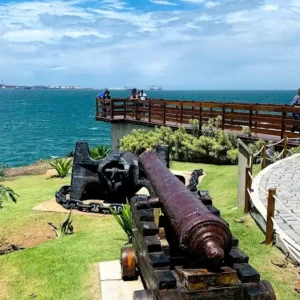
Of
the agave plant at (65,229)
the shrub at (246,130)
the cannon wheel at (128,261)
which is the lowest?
the agave plant at (65,229)

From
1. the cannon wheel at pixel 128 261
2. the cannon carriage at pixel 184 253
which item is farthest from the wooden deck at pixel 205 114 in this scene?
the cannon carriage at pixel 184 253

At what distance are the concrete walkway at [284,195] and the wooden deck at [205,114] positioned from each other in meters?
2.27

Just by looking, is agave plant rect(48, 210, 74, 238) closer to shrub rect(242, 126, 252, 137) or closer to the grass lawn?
the grass lawn

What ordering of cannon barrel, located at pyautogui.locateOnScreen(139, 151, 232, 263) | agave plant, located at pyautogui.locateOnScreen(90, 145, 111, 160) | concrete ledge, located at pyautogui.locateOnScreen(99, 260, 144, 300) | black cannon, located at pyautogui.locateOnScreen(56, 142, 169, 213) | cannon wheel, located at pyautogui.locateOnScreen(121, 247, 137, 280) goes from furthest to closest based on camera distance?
agave plant, located at pyautogui.locateOnScreen(90, 145, 111, 160)
black cannon, located at pyautogui.locateOnScreen(56, 142, 169, 213)
cannon wheel, located at pyautogui.locateOnScreen(121, 247, 137, 280)
concrete ledge, located at pyautogui.locateOnScreen(99, 260, 144, 300)
cannon barrel, located at pyautogui.locateOnScreen(139, 151, 232, 263)

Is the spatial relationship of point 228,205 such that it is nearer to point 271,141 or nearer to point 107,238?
point 107,238

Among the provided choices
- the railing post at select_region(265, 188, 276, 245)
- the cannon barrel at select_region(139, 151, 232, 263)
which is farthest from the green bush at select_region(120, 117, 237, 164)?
the cannon barrel at select_region(139, 151, 232, 263)

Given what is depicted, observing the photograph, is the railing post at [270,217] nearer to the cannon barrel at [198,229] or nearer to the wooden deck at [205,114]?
the cannon barrel at [198,229]

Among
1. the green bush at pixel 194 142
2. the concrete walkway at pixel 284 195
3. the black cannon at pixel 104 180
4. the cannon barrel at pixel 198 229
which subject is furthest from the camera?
the green bush at pixel 194 142

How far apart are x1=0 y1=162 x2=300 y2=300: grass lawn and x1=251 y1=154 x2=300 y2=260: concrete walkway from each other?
277 millimetres

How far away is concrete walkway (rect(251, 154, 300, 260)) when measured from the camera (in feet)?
22.0

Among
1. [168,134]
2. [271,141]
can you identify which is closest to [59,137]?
[168,134]

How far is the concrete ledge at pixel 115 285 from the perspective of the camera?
18.7 feet

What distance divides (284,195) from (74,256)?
420cm

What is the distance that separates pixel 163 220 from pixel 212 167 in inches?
414
